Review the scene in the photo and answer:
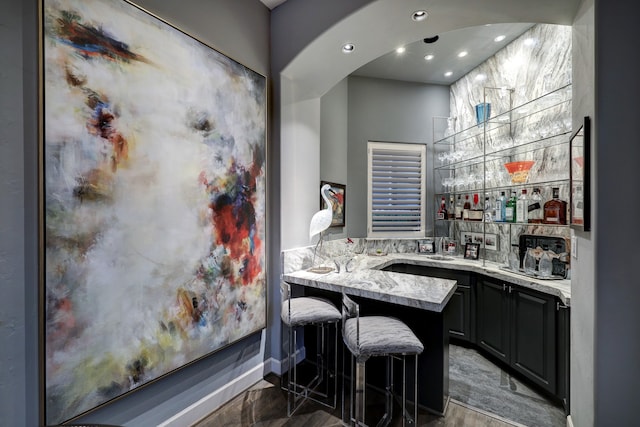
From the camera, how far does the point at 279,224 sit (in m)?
2.46

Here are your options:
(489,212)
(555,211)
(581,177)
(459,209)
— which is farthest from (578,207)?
(459,209)

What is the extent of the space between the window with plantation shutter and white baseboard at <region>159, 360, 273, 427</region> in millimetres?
2183

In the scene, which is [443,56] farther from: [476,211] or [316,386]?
[316,386]

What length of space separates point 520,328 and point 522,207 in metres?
1.10

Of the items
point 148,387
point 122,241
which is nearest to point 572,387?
point 148,387

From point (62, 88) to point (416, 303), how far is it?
215 cm

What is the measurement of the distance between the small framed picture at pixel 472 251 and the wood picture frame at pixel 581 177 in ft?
5.42

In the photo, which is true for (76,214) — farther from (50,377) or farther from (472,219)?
(472,219)

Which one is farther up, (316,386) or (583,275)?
(583,275)

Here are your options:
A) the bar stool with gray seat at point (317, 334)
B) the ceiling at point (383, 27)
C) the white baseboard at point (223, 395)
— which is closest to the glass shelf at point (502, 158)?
the ceiling at point (383, 27)

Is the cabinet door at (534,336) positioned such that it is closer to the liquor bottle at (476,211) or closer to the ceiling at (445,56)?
the liquor bottle at (476,211)

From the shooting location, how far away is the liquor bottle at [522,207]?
257 cm

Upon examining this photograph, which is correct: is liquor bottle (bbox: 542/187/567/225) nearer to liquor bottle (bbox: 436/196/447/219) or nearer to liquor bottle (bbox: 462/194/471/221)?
liquor bottle (bbox: 462/194/471/221)

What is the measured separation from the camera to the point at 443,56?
10.4ft
